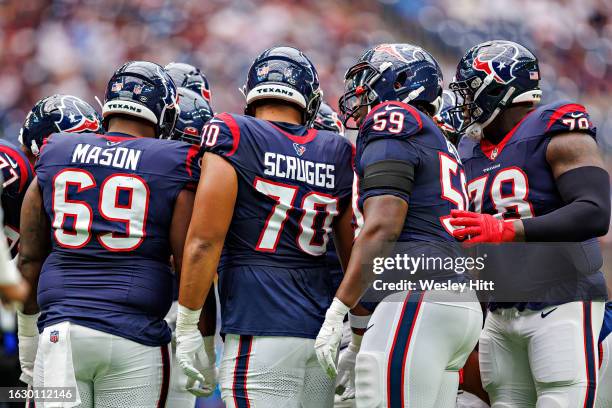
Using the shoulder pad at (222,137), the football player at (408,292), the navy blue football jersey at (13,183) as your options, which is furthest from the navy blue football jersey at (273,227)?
the navy blue football jersey at (13,183)

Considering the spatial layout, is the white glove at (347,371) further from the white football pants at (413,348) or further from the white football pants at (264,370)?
the white football pants at (413,348)

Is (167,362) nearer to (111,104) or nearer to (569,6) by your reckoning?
(111,104)

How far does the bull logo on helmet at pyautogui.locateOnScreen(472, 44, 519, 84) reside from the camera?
4148mm

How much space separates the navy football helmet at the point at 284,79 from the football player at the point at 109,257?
42 cm

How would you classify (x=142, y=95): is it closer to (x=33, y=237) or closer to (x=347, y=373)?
(x=33, y=237)

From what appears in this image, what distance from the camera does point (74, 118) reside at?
4.64m

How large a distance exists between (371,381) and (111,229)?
1.28 meters

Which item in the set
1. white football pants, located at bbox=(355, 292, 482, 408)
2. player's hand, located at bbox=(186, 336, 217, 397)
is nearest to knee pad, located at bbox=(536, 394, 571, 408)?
white football pants, located at bbox=(355, 292, 482, 408)

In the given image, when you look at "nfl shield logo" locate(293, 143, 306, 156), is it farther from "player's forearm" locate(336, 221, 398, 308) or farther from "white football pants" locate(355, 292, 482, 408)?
"white football pants" locate(355, 292, 482, 408)

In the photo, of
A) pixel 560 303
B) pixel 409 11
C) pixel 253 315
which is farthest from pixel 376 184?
pixel 409 11

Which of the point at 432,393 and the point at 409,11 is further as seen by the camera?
the point at 409,11

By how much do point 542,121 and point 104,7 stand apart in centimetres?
768

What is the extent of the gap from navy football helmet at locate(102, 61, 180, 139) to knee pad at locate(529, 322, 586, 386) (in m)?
2.01

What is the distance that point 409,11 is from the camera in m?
10.7
